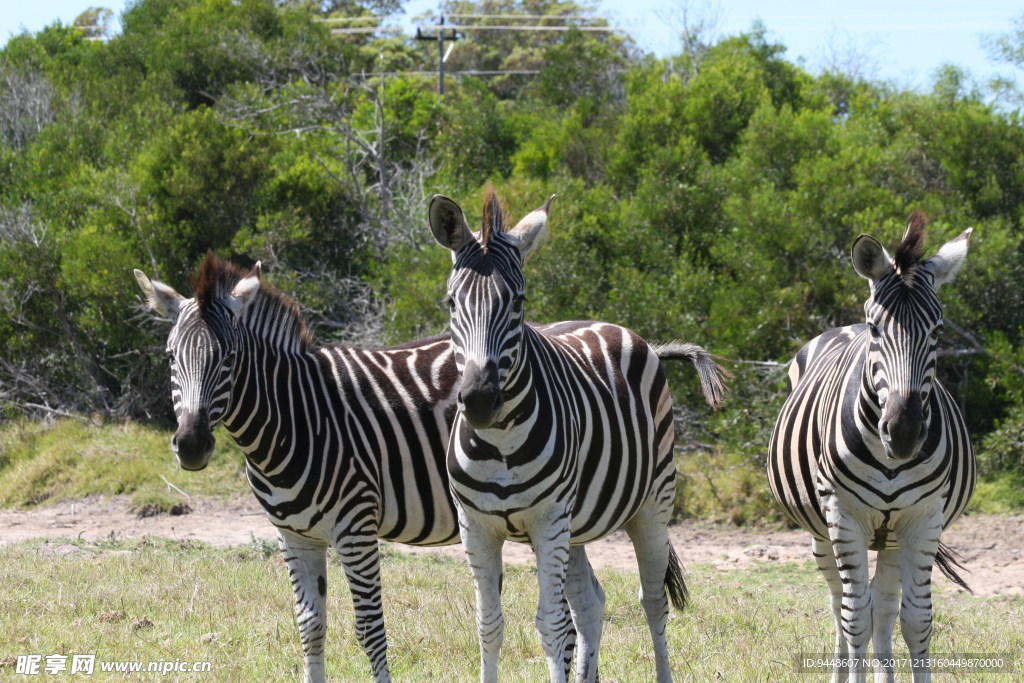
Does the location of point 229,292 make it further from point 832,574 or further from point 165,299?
point 832,574

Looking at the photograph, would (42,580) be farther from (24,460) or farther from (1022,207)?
(1022,207)

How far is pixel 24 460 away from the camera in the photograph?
1420 centimetres

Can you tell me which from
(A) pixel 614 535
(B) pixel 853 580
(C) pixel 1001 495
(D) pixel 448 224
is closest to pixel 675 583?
(B) pixel 853 580

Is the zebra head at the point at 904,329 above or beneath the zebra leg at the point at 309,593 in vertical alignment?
above

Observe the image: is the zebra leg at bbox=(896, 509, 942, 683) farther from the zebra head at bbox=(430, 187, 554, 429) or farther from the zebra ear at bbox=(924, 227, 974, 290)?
the zebra head at bbox=(430, 187, 554, 429)

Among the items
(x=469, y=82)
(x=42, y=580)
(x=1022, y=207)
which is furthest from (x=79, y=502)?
(x=469, y=82)

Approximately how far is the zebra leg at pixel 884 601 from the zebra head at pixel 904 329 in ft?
3.66

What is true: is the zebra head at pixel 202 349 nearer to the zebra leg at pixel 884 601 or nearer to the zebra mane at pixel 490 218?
the zebra mane at pixel 490 218

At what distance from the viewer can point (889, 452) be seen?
4.17m

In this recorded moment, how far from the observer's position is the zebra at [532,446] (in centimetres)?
384

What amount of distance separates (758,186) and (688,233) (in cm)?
118

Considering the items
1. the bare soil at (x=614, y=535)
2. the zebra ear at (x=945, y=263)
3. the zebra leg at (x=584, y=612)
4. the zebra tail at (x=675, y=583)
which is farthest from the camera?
the bare soil at (x=614, y=535)

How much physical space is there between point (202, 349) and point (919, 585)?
3.38 metres

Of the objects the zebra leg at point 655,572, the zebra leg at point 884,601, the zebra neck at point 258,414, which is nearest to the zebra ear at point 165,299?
the zebra neck at point 258,414
